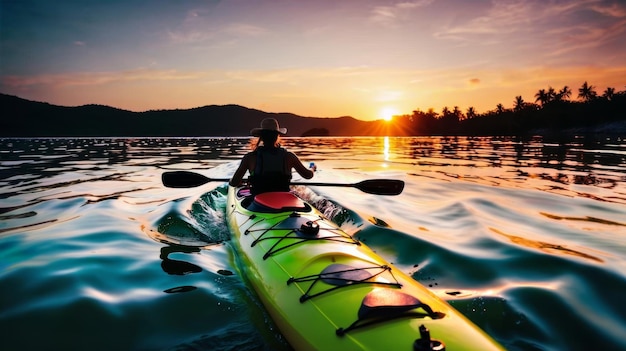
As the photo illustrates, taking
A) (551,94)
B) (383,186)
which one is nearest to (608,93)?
(551,94)

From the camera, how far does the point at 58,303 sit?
163 inches

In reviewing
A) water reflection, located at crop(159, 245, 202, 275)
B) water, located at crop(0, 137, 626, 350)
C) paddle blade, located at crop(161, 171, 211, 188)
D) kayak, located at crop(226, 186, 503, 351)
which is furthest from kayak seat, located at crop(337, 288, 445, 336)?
paddle blade, located at crop(161, 171, 211, 188)

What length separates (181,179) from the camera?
7.56m

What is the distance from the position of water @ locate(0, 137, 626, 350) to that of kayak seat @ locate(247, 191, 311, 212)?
0.98m

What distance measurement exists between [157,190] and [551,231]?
1107cm

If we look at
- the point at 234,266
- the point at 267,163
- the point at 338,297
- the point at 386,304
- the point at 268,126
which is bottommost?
the point at 234,266

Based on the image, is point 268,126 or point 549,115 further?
point 549,115

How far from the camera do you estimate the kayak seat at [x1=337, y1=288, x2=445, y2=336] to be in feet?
8.73

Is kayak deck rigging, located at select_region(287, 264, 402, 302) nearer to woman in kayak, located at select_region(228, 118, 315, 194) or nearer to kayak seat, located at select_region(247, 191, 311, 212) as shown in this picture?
kayak seat, located at select_region(247, 191, 311, 212)

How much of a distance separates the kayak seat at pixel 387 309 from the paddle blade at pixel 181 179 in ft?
18.3

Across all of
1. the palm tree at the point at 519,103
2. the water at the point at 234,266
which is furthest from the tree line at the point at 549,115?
the water at the point at 234,266

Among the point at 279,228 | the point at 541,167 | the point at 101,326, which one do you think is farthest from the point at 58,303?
the point at 541,167

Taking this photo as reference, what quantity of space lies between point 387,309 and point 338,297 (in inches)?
20.0

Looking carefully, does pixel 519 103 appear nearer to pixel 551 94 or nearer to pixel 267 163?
pixel 551 94
